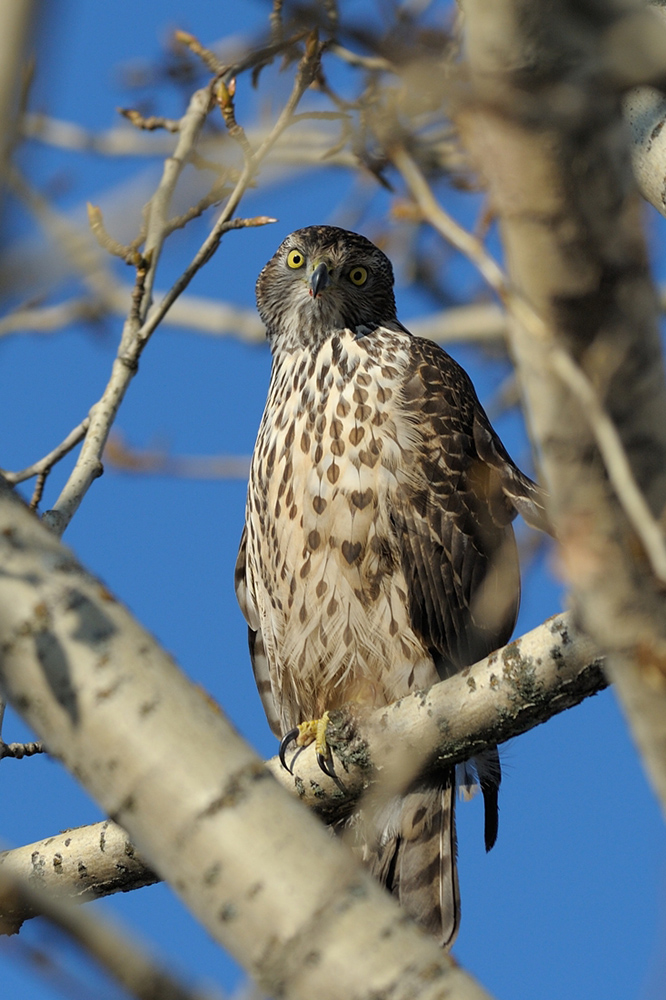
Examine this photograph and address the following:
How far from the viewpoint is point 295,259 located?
17.5ft

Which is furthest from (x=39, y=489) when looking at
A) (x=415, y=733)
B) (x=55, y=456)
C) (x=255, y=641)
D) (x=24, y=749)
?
(x=255, y=641)

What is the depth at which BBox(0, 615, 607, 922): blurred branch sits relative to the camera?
3016 mm

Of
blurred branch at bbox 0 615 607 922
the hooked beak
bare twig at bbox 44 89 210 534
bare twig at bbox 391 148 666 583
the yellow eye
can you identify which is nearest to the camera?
bare twig at bbox 391 148 666 583

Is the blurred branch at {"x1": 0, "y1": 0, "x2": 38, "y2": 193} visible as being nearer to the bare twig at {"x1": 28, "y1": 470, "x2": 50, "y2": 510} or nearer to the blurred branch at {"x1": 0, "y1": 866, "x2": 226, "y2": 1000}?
the blurred branch at {"x1": 0, "y1": 866, "x2": 226, "y2": 1000}

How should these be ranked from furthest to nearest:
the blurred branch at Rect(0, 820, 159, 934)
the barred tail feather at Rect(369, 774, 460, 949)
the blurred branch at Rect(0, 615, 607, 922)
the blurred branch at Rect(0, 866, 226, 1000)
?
the barred tail feather at Rect(369, 774, 460, 949)
the blurred branch at Rect(0, 820, 159, 934)
the blurred branch at Rect(0, 615, 607, 922)
the blurred branch at Rect(0, 866, 226, 1000)

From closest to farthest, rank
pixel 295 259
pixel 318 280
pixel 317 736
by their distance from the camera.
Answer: pixel 317 736, pixel 318 280, pixel 295 259

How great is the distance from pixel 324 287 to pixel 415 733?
233cm

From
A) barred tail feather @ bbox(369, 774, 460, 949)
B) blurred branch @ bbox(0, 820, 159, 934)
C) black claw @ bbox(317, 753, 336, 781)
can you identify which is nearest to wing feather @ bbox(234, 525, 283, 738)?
barred tail feather @ bbox(369, 774, 460, 949)

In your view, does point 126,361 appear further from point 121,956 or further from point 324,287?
point 121,956

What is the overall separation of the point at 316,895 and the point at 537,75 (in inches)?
40.9

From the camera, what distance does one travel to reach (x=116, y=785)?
1.58 m

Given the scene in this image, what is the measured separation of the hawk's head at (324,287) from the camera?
5062mm

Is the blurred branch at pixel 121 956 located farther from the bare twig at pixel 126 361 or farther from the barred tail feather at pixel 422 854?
the barred tail feather at pixel 422 854

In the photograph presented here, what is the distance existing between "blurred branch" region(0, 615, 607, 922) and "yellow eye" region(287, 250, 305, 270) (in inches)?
91.3
